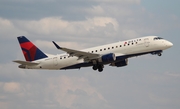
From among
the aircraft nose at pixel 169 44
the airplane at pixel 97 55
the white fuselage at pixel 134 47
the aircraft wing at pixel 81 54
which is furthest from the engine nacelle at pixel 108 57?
the aircraft nose at pixel 169 44

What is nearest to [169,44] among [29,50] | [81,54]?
[81,54]

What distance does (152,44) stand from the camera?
331 feet

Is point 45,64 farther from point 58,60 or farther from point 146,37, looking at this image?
point 146,37

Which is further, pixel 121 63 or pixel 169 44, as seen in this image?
pixel 121 63

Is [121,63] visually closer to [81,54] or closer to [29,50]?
[81,54]

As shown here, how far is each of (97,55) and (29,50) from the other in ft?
51.5

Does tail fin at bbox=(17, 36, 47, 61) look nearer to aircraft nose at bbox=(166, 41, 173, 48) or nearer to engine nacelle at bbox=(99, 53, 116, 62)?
engine nacelle at bbox=(99, 53, 116, 62)

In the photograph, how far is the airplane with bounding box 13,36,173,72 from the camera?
3974 inches

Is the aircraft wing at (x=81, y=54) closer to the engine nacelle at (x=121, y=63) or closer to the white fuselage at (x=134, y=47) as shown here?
the white fuselage at (x=134, y=47)

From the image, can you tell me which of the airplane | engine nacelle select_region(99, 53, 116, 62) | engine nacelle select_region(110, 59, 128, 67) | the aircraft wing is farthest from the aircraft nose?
the aircraft wing

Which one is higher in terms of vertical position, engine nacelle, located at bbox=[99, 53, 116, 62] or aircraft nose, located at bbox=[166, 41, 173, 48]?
aircraft nose, located at bbox=[166, 41, 173, 48]

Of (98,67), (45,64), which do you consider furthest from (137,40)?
(45,64)

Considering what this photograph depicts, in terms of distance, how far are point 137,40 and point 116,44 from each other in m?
3.73

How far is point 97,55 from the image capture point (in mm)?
103562
